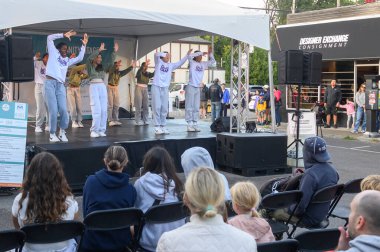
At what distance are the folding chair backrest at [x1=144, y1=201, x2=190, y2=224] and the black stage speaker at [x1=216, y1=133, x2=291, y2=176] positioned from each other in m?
5.54

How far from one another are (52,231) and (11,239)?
0.33 meters

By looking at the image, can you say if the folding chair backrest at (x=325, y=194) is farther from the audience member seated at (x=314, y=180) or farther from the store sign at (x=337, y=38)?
the store sign at (x=337, y=38)

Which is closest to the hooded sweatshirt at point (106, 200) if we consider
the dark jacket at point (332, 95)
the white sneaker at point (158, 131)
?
the white sneaker at point (158, 131)

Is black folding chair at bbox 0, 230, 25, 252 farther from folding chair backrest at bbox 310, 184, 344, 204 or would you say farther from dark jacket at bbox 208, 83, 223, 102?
dark jacket at bbox 208, 83, 223, 102

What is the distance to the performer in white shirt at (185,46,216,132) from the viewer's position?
11.3 metres

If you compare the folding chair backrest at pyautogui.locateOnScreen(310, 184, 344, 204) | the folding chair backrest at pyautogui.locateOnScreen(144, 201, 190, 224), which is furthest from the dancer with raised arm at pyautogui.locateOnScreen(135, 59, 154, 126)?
the folding chair backrest at pyautogui.locateOnScreen(144, 201, 190, 224)

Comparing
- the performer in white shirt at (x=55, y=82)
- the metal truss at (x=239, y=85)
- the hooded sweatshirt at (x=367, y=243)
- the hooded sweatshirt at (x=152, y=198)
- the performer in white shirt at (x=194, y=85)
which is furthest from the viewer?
the metal truss at (x=239, y=85)

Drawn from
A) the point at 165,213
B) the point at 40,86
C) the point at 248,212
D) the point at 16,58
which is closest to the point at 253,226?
the point at 248,212

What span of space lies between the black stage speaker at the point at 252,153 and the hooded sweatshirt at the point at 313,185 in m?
4.41

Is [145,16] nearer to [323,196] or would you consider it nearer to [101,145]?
[101,145]

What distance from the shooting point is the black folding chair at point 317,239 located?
11.9 feet

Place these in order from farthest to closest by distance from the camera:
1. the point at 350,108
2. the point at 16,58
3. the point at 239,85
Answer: the point at 350,108, the point at 239,85, the point at 16,58

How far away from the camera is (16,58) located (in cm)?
830

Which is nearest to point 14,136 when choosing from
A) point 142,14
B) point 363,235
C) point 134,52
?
point 142,14
